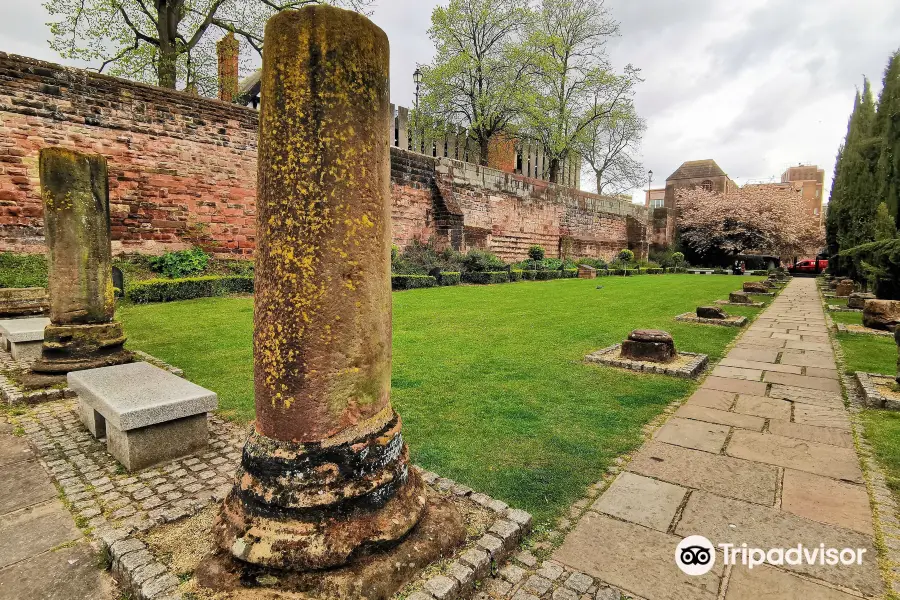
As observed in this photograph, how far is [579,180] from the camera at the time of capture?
42688 millimetres

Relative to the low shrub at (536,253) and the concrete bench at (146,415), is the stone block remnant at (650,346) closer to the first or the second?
the concrete bench at (146,415)

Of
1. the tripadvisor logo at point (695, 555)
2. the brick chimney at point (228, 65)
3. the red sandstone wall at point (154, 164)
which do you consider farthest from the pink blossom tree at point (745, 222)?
the tripadvisor logo at point (695, 555)

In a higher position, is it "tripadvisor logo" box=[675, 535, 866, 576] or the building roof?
the building roof

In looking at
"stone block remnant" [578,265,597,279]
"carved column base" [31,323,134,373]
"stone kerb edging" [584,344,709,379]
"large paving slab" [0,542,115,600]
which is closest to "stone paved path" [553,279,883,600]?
"stone kerb edging" [584,344,709,379]

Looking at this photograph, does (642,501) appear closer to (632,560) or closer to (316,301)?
(632,560)

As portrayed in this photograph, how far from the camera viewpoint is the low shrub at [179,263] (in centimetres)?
1048

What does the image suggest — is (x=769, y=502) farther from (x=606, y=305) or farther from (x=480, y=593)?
(x=606, y=305)

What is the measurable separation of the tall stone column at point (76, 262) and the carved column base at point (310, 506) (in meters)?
3.73

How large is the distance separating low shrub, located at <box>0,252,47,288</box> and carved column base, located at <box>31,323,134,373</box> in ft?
17.7

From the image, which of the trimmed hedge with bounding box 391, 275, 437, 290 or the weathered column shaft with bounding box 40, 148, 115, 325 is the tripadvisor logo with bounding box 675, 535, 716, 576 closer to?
the weathered column shaft with bounding box 40, 148, 115, 325

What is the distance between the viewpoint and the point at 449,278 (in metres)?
14.2

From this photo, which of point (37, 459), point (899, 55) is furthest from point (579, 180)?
point (37, 459)

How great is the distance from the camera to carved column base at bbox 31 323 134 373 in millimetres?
4293

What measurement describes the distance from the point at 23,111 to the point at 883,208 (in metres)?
16.9
